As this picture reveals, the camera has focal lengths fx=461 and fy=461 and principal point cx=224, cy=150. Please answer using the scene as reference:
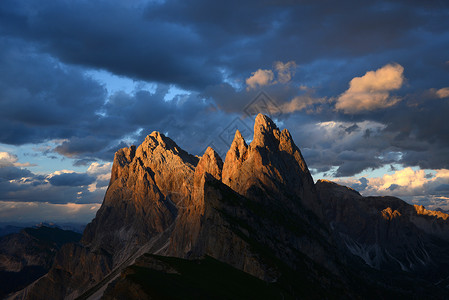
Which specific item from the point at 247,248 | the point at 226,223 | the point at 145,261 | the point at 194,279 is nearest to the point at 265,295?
the point at 194,279

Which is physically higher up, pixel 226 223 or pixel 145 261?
pixel 226 223

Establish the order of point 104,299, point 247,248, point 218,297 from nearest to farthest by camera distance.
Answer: point 104,299, point 218,297, point 247,248

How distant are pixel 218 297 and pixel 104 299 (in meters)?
23.4

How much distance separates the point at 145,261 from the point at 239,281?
111 ft

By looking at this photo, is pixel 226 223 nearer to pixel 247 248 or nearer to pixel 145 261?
pixel 247 248

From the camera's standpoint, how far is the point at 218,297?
95.6 metres

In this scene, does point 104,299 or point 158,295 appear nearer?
point 158,295

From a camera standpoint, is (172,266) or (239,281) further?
(239,281)

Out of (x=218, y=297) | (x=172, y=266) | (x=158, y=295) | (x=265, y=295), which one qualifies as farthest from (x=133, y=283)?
(x=265, y=295)

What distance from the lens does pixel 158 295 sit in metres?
80.2

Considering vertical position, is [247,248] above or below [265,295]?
above

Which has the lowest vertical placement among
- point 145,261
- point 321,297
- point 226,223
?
point 321,297

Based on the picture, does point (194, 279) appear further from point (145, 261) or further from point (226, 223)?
point (226, 223)

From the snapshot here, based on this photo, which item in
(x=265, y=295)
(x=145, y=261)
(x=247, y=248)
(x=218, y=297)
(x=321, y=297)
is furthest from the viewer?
(x=321, y=297)
